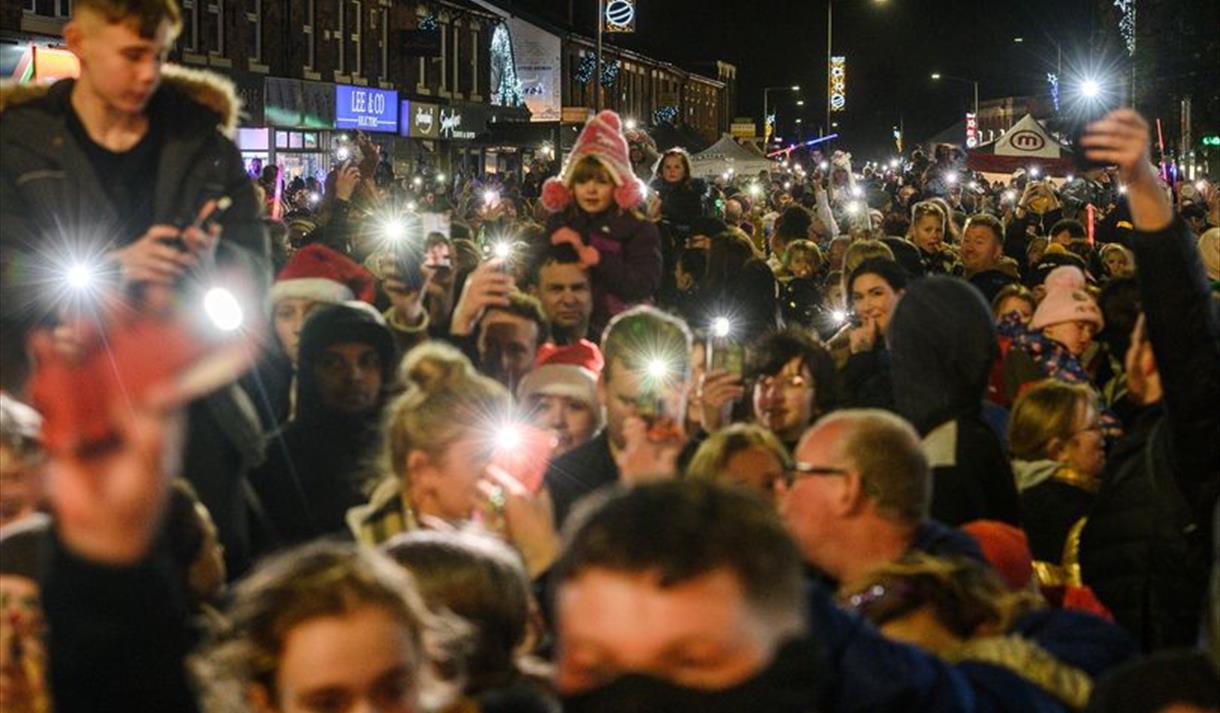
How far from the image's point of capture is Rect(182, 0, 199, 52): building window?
3631cm

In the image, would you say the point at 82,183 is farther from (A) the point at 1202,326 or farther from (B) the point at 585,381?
(A) the point at 1202,326

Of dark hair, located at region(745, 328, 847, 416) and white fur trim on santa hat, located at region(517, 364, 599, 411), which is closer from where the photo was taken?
white fur trim on santa hat, located at region(517, 364, 599, 411)

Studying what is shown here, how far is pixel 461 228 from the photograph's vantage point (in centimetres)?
1145

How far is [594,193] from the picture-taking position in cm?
892

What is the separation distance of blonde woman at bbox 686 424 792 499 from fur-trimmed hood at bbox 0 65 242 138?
1516mm

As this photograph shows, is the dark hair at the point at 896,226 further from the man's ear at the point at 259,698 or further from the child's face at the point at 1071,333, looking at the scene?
the man's ear at the point at 259,698

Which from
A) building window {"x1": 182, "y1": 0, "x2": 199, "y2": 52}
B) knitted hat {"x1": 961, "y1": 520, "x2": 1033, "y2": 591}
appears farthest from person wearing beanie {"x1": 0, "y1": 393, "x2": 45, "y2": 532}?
building window {"x1": 182, "y1": 0, "x2": 199, "y2": 52}

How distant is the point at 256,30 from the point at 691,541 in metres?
39.8

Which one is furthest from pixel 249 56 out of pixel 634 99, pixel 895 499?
pixel 634 99

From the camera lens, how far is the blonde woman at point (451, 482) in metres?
4.18

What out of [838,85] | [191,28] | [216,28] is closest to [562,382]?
[191,28]

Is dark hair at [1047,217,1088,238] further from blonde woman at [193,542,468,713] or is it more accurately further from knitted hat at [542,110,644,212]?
blonde woman at [193,542,468,713]

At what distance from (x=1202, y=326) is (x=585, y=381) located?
248 cm

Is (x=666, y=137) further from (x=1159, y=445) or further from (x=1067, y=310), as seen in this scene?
(x=1159, y=445)
